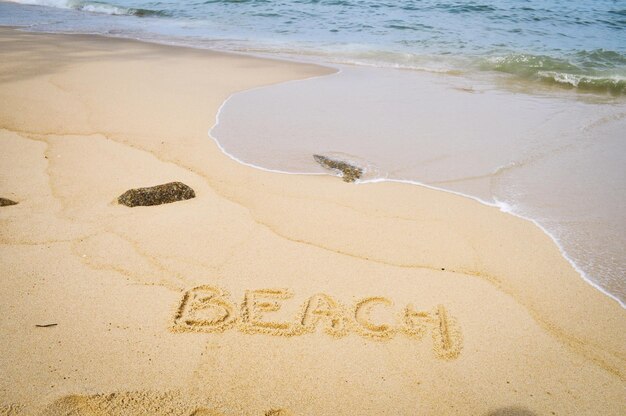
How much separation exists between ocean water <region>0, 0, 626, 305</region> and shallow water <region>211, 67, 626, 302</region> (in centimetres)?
2

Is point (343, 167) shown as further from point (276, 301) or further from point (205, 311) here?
point (205, 311)

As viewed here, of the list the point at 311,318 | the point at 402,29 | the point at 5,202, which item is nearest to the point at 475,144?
the point at 311,318

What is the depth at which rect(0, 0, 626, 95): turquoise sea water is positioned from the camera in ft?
27.8

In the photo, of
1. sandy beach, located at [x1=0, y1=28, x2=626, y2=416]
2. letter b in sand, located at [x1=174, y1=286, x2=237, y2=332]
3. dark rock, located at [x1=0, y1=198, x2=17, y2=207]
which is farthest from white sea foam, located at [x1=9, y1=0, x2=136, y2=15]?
letter b in sand, located at [x1=174, y1=286, x2=237, y2=332]

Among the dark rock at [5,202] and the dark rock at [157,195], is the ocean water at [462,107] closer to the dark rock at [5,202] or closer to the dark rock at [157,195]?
the dark rock at [157,195]

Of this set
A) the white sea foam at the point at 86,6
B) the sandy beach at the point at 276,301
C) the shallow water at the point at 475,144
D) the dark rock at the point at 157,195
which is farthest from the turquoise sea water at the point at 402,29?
the dark rock at the point at 157,195

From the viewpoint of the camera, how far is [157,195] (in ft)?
10.9

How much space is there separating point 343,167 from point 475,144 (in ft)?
5.40

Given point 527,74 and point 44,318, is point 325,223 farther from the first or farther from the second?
point 527,74

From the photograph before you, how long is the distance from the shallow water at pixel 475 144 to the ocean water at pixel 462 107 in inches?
0.7

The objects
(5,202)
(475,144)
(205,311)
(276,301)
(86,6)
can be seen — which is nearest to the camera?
(205,311)

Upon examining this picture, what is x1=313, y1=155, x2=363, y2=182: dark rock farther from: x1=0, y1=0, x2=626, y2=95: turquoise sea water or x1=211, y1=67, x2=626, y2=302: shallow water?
x1=0, y1=0, x2=626, y2=95: turquoise sea water

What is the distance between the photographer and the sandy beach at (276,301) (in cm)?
201

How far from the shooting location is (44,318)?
2.30m
